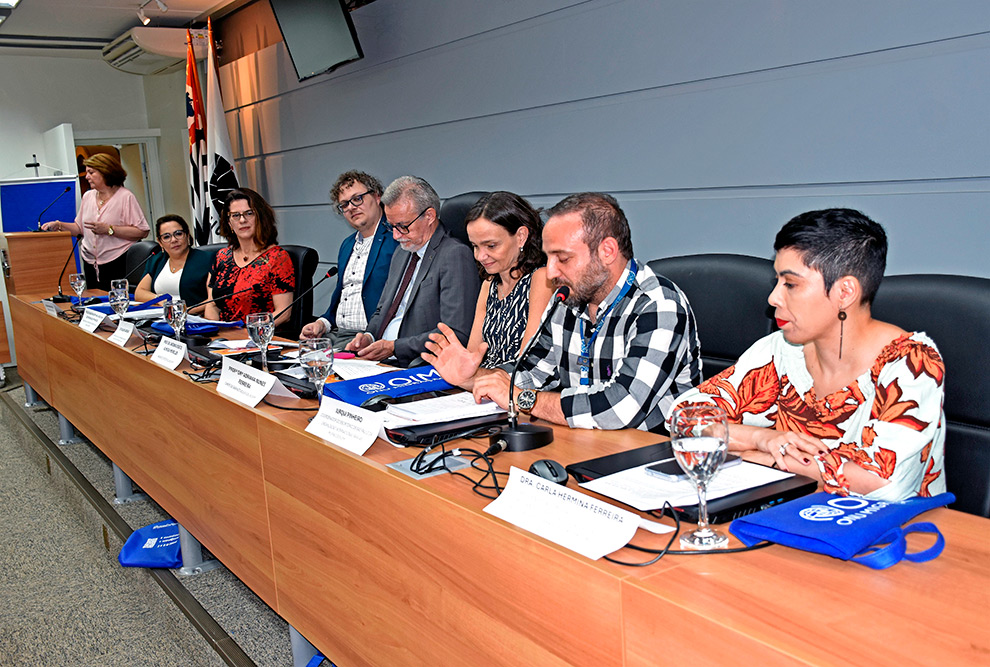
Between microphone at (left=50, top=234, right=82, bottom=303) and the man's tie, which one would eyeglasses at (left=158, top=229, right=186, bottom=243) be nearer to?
microphone at (left=50, top=234, right=82, bottom=303)

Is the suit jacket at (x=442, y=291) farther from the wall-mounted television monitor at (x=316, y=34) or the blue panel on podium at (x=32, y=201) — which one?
the blue panel on podium at (x=32, y=201)

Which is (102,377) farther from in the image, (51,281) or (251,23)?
(251,23)

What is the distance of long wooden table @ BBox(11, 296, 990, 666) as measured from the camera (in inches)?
31.3

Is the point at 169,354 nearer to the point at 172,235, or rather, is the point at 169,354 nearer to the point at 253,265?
the point at 253,265

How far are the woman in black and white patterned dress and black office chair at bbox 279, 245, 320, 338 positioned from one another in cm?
115

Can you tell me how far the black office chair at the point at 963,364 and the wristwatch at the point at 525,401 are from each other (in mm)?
677

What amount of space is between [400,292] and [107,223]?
339 centimetres

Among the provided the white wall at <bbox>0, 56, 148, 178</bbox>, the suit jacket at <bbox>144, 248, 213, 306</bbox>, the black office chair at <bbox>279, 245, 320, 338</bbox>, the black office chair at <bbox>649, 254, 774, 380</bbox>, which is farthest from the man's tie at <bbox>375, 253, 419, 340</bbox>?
the white wall at <bbox>0, 56, 148, 178</bbox>

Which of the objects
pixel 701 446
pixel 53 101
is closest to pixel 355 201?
pixel 701 446

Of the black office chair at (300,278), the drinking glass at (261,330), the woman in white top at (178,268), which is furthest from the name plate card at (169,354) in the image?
the woman in white top at (178,268)

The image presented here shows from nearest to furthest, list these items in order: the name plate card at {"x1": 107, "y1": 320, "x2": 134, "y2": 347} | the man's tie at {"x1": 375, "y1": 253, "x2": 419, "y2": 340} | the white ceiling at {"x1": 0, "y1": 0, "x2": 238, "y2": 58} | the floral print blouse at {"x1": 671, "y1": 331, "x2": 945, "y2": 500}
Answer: the floral print blouse at {"x1": 671, "y1": 331, "x2": 945, "y2": 500}, the name plate card at {"x1": 107, "y1": 320, "x2": 134, "y2": 347}, the man's tie at {"x1": 375, "y1": 253, "x2": 419, "y2": 340}, the white ceiling at {"x1": 0, "y1": 0, "x2": 238, "y2": 58}

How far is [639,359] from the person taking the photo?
163 centimetres

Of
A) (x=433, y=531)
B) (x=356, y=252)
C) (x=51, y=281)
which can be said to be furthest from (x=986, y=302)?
(x=51, y=281)

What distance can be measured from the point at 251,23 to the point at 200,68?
3.24ft
